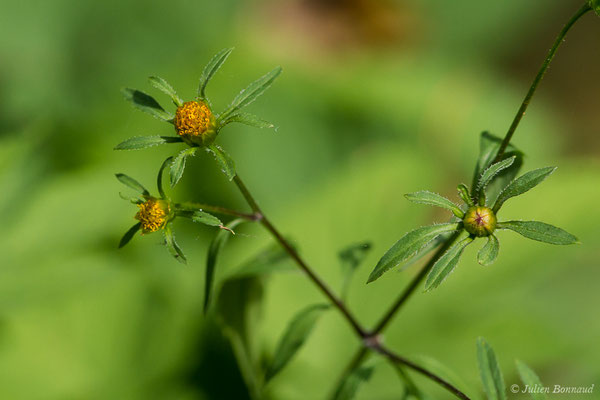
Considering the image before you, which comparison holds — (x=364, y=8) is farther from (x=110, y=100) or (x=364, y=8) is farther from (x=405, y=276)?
(x=405, y=276)

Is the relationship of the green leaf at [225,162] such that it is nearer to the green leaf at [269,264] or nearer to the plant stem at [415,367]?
the green leaf at [269,264]

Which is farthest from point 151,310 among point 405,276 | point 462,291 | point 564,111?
point 564,111

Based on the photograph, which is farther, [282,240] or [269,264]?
[269,264]

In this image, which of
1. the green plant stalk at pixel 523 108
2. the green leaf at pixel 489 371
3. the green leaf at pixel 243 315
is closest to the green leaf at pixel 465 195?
the green plant stalk at pixel 523 108

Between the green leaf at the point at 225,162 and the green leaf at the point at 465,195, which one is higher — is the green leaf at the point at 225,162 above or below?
above

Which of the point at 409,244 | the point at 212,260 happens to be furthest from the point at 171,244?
the point at 409,244

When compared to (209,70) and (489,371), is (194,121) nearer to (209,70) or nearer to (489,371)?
(209,70)

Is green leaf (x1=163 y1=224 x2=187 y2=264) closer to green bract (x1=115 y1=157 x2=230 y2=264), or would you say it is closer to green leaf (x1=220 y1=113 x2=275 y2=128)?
green bract (x1=115 y1=157 x2=230 y2=264)

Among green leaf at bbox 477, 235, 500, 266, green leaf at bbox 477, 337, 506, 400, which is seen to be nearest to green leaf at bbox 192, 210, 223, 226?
green leaf at bbox 477, 235, 500, 266
